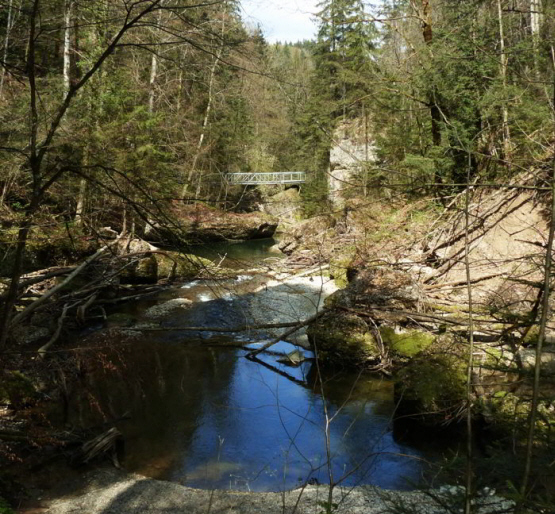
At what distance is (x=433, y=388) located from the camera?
6.52m

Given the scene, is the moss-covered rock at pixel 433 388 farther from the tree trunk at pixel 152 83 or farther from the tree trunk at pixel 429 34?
the tree trunk at pixel 152 83

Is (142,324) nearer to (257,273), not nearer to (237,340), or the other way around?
(237,340)

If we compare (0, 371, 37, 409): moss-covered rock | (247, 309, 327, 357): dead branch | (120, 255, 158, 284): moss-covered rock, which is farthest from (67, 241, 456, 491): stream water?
(120, 255, 158, 284): moss-covered rock

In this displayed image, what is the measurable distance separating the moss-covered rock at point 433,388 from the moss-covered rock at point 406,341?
691mm

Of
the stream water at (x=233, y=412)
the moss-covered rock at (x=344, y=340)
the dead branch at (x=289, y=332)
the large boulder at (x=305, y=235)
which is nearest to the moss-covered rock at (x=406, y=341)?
the moss-covered rock at (x=344, y=340)

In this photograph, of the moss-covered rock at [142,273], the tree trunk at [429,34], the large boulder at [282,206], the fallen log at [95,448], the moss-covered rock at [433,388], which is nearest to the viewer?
the fallen log at [95,448]

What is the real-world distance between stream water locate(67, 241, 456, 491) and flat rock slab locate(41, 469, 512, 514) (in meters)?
0.28

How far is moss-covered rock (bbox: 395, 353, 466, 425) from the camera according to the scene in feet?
20.8

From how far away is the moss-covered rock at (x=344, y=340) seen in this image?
8.34 m

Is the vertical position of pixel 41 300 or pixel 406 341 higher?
pixel 41 300

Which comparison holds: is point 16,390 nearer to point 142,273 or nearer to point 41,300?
point 41,300

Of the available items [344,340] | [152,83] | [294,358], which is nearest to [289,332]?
[294,358]

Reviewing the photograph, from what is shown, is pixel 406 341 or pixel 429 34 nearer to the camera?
pixel 406 341

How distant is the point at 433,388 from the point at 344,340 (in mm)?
2200
